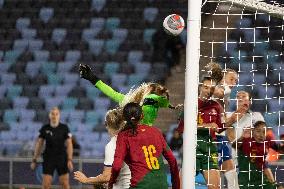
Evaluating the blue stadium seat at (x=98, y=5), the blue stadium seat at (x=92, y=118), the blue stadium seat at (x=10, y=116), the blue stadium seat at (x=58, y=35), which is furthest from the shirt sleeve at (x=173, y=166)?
the blue stadium seat at (x=98, y=5)

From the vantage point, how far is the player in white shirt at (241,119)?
8.41m

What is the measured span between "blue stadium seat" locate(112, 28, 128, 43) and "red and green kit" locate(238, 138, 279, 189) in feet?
33.0

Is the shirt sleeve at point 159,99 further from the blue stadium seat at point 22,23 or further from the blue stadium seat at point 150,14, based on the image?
the blue stadium seat at point 22,23

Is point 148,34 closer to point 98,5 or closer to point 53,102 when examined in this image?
point 98,5

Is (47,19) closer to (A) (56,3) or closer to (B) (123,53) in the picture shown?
(A) (56,3)

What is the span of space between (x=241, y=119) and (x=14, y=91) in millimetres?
10600

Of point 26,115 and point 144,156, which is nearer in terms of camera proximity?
point 144,156

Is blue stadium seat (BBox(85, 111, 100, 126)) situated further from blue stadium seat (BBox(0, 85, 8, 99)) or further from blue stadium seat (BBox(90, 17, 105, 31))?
blue stadium seat (BBox(90, 17, 105, 31))

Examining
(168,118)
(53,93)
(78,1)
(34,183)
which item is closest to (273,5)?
(34,183)

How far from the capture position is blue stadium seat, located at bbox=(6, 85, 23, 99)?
18.7m

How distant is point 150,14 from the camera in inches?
759

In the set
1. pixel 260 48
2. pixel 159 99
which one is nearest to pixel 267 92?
pixel 260 48

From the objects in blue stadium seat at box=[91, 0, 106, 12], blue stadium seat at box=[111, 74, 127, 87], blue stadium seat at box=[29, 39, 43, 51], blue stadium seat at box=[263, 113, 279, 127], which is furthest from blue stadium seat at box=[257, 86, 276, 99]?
blue stadium seat at box=[29, 39, 43, 51]

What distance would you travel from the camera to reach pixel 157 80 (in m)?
17.8
